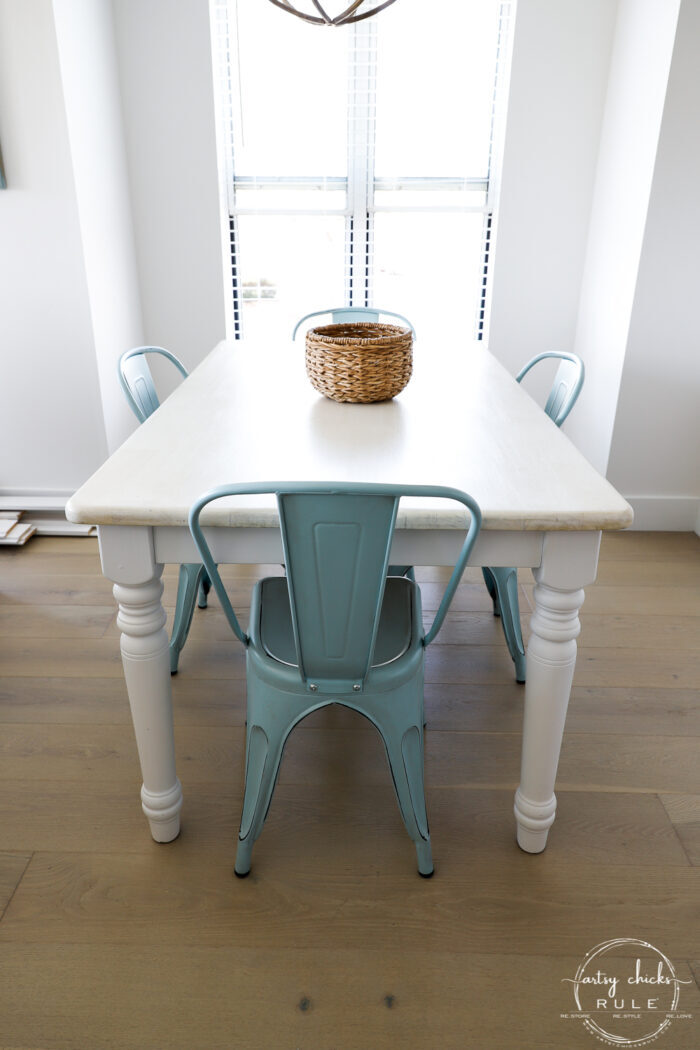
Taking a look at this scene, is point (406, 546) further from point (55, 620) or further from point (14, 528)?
point (14, 528)

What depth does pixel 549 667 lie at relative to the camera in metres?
1.36

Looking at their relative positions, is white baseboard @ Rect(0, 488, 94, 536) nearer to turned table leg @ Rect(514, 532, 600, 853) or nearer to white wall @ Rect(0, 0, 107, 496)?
white wall @ Rect(0, 0, 107, 496)

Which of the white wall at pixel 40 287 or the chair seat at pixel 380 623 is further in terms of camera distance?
the white wall at pixel 40 287

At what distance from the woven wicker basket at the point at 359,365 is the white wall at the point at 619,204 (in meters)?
1.44

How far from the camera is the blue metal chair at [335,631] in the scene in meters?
1.14

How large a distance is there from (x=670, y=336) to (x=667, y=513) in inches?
28.2

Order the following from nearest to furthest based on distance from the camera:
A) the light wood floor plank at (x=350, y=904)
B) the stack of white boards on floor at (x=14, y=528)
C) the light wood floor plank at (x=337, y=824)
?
the light wood floor plank at (x=350, y=904)
the light wood floor plank at (x=337, y=824)
the stack of white boards on floor at (x=14, y=528)

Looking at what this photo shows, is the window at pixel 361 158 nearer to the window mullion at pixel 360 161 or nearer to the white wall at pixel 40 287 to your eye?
the window mullion at pixel 360 161

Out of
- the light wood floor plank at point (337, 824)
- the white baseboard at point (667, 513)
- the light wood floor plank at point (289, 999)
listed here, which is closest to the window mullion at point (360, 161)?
the white baseboard at point (667, 513)

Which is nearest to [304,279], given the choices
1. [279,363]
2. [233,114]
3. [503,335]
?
[233,114]

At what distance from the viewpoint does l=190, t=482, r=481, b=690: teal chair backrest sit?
1128mm

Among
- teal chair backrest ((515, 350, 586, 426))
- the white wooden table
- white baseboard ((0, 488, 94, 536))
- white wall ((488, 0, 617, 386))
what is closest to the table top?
the white wooden table

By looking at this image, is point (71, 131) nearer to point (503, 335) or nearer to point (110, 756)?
point (503, 335)

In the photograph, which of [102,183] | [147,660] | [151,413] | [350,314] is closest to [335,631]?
[147,660]
